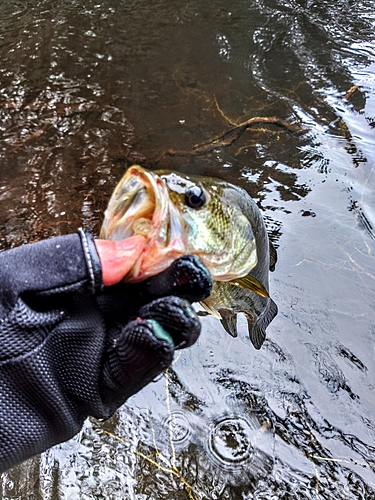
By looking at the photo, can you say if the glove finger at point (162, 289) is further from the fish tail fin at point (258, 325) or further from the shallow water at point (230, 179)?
the shallow water at point (230, 179)

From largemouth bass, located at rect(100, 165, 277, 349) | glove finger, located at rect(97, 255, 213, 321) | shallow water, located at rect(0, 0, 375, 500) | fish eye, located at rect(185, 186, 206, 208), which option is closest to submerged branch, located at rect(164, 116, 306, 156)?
shallow water, located at rect(0, 0, 375, 500)

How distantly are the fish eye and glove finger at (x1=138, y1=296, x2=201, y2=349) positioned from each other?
401 millimetres

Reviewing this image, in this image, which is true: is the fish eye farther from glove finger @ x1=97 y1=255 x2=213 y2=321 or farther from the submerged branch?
the submerged branch

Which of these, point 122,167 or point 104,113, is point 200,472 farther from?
point 104,113

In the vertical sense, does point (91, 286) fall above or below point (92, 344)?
above

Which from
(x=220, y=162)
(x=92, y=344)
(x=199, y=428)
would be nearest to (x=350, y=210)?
(x=220, y=162)

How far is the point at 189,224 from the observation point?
1.73 meters

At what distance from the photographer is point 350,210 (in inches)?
189

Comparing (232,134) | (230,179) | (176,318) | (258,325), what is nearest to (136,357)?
(176,318)

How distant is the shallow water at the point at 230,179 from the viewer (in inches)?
115

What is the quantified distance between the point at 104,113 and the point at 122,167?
1.29 meters

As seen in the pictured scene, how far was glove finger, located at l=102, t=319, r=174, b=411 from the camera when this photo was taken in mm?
1493

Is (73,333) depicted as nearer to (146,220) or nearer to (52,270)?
(52,270)

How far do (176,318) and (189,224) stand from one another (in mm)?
373
